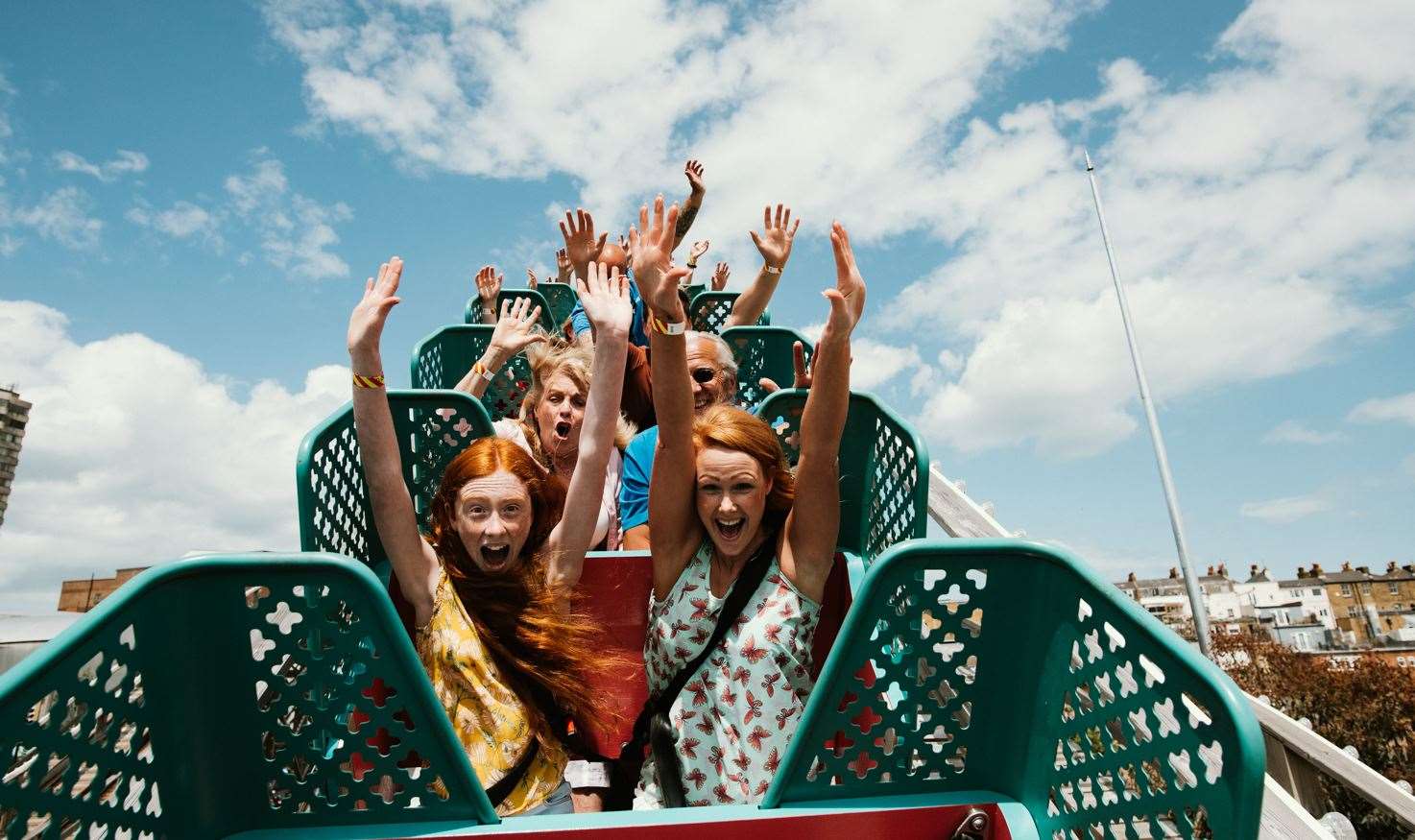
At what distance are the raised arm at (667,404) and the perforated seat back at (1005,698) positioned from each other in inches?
32.2

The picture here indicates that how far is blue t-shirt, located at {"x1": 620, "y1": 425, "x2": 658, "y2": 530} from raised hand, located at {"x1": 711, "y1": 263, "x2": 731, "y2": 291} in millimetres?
4398

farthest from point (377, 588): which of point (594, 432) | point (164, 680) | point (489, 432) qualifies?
point (489, 432)

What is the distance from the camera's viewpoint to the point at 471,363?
4.70 meters

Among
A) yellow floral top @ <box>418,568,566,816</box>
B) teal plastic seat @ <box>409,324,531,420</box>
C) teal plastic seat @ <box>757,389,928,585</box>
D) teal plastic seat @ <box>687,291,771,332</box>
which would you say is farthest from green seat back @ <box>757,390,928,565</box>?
A: teal plastic seat @ <box>687,291,771,332</box>

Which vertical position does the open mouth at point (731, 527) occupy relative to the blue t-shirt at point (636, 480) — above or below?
below

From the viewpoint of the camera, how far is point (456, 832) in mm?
1173

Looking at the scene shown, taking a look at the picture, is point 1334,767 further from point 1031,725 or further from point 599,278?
point 599,278

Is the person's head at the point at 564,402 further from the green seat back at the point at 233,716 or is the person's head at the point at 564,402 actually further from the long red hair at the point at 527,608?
the green seat back at the point at 233,716

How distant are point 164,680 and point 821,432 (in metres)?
1.47

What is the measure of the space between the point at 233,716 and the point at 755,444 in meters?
1.34

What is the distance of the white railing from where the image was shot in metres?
2.47

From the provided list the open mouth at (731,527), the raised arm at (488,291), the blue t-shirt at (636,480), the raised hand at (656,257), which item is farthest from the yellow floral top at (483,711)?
the raised arm at (488,291)

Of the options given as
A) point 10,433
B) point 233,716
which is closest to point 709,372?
point 233,716

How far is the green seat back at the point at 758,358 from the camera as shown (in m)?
4.66
